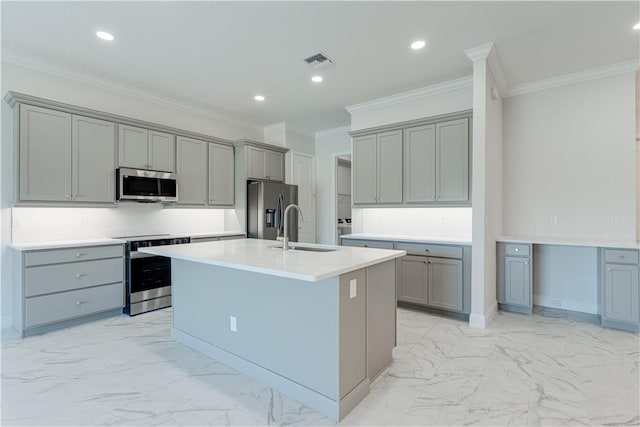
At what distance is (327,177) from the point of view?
6461 millimetres

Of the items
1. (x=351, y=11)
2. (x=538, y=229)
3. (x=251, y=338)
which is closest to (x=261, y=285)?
(x=251, y=338)

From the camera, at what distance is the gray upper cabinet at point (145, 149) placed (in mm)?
3975

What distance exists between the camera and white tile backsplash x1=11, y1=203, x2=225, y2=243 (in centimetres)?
347

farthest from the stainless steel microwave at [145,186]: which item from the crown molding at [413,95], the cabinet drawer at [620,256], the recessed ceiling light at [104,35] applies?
the cabinet drawer at [620,256]

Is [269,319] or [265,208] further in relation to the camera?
[265,208]

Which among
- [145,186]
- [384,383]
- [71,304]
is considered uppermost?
[145,186]

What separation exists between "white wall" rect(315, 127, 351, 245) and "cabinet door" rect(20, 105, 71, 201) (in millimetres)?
4140

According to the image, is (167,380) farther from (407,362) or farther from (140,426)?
(407,362)

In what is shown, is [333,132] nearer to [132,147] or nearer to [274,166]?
[274,166]

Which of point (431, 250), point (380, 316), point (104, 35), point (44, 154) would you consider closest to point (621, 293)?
point (431, 250)

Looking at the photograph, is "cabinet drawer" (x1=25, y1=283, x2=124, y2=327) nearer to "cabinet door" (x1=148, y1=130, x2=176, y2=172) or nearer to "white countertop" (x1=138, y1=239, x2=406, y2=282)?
"white countertop" (x1=138, y1=239, x2=406, y2=282)

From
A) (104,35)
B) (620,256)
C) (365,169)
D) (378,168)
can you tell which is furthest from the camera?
(365,169)

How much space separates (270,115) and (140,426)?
185 inches

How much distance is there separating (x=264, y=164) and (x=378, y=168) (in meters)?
2.08
